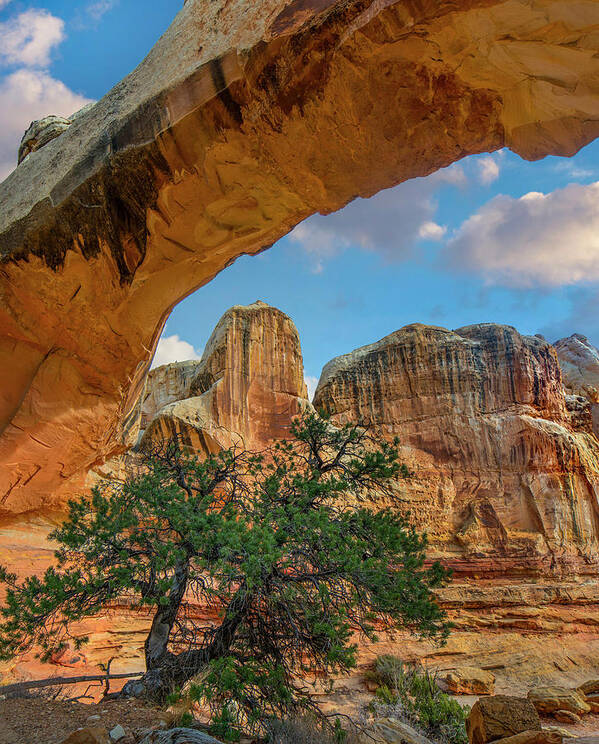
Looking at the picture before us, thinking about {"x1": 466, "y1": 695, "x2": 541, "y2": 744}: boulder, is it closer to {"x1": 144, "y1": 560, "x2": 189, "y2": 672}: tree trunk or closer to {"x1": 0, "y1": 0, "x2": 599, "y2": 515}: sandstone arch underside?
{"x1": 144, "y1": 560, "x2": 189, "y2": 672}: tree trunk

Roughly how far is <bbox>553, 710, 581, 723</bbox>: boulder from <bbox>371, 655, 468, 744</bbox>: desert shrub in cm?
244

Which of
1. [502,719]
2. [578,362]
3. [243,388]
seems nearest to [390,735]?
Result: [502,719]

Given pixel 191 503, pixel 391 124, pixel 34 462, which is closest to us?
pixel 391 124

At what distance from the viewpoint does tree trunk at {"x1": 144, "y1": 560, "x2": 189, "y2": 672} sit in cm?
595

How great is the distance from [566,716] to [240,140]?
45.5 feet

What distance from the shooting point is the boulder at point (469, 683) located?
13.1 m

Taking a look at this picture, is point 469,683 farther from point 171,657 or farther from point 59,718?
point 59,718

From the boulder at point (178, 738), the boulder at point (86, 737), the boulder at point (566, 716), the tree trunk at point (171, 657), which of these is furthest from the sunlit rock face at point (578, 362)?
the boulder at point (86, 737)

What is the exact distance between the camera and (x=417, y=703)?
1076 cm

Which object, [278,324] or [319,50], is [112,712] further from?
[278,324]

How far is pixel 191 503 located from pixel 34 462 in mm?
3560

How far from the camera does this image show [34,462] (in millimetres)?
7707

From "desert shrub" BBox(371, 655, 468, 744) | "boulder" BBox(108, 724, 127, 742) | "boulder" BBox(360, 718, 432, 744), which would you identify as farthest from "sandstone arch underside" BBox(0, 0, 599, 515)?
"desert shrub" BBox(371, 655, 468, 744)

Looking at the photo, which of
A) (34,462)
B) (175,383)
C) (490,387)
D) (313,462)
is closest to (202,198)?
Result: (313,462)
